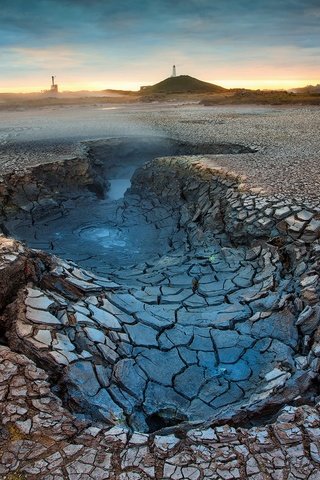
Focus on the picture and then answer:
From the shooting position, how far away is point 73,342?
2869 mm

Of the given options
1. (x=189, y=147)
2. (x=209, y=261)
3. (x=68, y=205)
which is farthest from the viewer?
(x=189, y=147)

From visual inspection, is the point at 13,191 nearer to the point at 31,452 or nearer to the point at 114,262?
the point at 114,262

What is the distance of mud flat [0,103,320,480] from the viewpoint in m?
1.99

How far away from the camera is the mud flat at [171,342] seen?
1992mm

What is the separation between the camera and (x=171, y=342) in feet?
11.0

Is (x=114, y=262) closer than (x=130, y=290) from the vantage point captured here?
No

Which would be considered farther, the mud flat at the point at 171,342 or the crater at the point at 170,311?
the crater at the point at 170,311

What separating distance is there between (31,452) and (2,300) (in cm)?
132

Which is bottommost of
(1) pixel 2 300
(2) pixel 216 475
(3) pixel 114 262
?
(3) pixel 114 262

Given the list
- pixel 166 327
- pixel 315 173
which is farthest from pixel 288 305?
pixel 315 173

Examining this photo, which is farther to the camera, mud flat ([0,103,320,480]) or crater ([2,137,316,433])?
crater ([2,137,316,433])

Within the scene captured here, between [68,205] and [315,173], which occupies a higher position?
[315,173]

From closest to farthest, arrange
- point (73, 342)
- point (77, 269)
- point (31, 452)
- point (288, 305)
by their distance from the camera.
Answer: point (31, 452) → point (73, 342) → point (288, 305) → point (77, 269)

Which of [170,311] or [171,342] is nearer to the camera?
[171,342]
